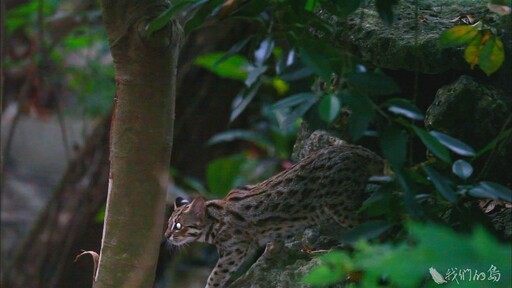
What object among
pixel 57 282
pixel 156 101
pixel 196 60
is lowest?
pixel 57 282

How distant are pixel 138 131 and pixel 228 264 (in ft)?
3.81

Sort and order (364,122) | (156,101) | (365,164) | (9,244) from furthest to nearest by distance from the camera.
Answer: (9,244) < (365,164) < (156,101) < (364,122)

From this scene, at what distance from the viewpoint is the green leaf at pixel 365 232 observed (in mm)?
2014

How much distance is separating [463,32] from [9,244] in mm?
5993

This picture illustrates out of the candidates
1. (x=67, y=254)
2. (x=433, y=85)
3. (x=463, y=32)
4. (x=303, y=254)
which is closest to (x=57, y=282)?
(x=67, y=254)

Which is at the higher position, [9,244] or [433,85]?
[433,85]

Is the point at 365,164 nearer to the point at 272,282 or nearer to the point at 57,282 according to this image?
the point at 272,282

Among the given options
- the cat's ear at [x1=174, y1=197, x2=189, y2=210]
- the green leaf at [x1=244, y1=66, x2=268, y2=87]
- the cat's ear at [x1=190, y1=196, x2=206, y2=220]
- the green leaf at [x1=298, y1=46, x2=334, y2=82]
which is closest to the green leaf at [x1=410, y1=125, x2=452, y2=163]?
the green leaf at [x1=298, y1=46, x2=334, y2=82]

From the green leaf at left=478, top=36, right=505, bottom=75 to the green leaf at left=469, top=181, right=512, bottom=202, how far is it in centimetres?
33

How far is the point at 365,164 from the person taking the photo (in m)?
3.00

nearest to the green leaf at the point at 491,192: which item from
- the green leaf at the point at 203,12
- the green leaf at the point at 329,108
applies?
the green leaf at the point at 329,108

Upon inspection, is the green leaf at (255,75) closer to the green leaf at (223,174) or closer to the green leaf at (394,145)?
the green leaf at (394,145)

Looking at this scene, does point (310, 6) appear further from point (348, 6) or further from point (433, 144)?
point (433, 144)

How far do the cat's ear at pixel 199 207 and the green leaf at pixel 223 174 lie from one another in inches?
83.5
